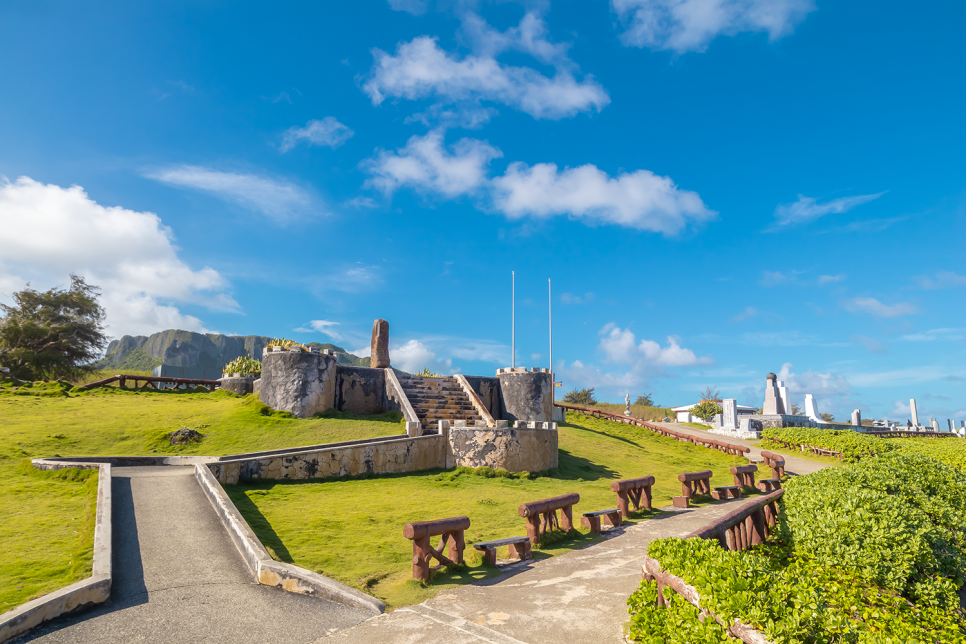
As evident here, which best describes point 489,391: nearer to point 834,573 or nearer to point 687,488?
point 687,488

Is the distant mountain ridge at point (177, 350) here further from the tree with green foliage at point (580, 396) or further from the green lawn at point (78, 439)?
the green lawn at point (78, 439)

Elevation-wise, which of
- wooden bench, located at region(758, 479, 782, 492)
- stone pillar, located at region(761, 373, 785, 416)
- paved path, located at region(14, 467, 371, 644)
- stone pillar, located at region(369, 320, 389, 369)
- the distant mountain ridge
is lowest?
wooden bench, located at region(758, 479, 782, 492)

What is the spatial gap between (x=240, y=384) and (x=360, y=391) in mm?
7326

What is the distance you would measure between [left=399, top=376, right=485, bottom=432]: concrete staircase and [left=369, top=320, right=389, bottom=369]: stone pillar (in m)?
1.53

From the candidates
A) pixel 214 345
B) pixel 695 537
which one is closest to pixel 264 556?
pixel 695 537

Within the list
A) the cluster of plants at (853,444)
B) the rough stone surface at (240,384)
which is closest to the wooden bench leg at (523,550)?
the cluster of plants at (853,444)

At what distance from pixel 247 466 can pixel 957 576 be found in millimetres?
12241

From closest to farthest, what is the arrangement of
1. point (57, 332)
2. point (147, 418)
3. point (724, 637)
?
point (724, 637) → point (147, 418) → point (57, 332)

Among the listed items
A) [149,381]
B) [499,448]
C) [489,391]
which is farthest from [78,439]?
[489,391]

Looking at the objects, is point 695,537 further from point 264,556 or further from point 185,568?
point 185,568

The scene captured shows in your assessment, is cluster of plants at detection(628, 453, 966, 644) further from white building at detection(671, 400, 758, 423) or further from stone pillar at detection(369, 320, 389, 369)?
white building at detection(671, 400, 758, 423)

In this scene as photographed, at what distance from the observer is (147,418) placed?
16641 mm

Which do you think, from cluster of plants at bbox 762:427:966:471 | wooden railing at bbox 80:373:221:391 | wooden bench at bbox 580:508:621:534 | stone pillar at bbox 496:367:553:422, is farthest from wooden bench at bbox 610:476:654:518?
wooden railing at bbox 80:373:221:391

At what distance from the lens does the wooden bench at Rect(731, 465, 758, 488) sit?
13921 millimetres
